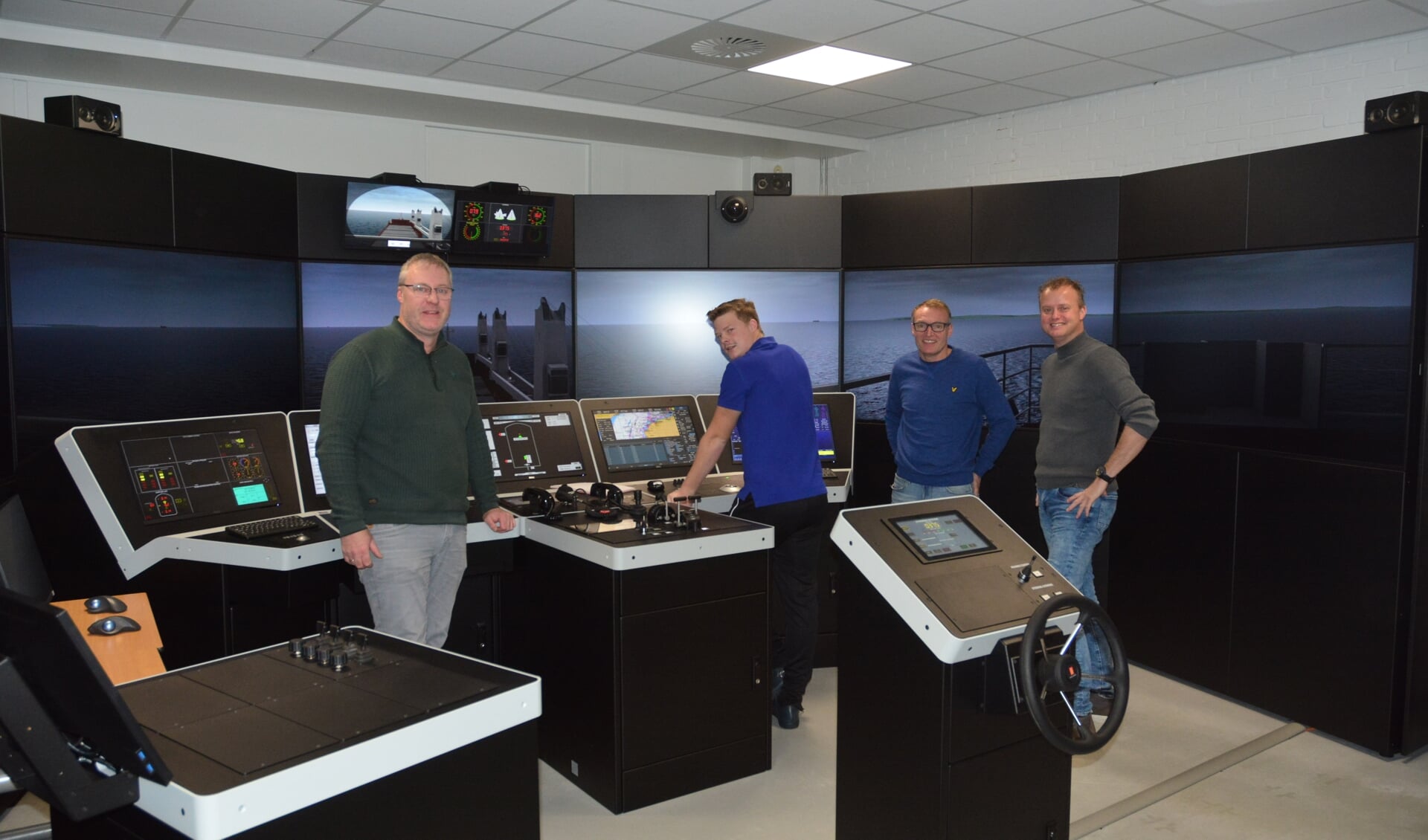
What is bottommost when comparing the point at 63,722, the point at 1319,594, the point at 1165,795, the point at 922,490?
the point at 1165,795

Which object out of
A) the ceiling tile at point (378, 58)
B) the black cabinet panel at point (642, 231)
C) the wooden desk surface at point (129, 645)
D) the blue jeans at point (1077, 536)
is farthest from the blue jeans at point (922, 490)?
the ceiling tile at point (378, 58)

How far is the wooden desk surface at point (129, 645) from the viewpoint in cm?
236

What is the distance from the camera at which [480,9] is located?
4.40 metres

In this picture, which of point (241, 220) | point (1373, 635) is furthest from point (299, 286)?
point (1373, 635)

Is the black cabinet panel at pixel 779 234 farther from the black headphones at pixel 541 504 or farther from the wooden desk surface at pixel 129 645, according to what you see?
the wooden desk surface at pixel 129 645

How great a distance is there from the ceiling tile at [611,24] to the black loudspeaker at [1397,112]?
2.72m

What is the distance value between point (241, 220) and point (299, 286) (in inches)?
16.5

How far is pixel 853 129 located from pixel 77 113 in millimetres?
4925

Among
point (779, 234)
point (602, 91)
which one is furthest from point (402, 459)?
point (602, 91)

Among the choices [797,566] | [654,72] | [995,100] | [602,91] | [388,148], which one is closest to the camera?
[797,566]

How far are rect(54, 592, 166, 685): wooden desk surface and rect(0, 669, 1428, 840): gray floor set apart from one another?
822 mm

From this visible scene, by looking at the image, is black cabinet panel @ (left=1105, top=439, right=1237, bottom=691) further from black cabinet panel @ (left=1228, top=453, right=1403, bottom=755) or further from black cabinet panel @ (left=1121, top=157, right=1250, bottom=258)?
black cabinet panel @ (left=1121, top=157, right=1250, bottom=258)

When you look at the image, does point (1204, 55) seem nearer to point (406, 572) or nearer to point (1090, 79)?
point (1090, 79)

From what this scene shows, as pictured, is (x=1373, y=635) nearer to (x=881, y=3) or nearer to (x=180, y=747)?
(x=881, y=3)
